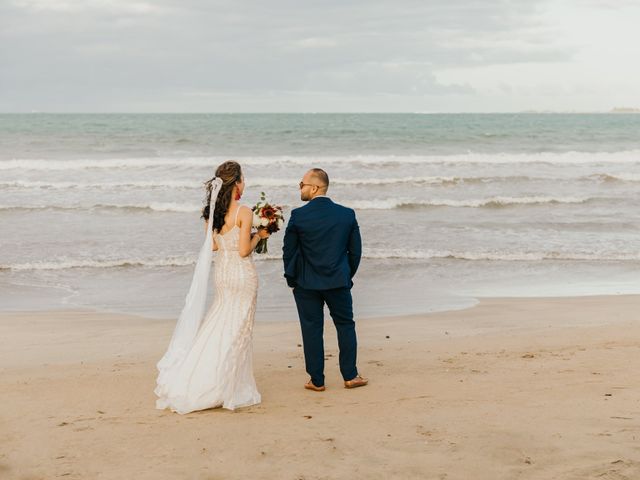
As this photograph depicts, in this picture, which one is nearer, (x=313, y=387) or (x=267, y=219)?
(x=267, y=219)

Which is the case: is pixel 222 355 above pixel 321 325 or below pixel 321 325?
below

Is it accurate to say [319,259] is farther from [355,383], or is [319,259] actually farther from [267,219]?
[355,383]

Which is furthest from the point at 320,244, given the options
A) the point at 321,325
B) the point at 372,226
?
the point at 372,226

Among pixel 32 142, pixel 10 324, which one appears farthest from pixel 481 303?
pixel 32 142

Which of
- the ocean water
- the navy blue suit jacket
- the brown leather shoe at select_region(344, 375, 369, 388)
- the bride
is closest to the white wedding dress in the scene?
the bride

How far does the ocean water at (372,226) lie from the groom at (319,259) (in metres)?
3.32

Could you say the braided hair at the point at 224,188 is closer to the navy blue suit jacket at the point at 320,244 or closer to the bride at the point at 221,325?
the bride at the point at 221,325

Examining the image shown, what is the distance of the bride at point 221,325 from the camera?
17.8ft

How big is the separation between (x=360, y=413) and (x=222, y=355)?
3.45ft

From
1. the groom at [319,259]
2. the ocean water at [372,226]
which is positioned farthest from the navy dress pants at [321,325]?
the ocean water at [372,226]

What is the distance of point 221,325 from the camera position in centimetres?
557

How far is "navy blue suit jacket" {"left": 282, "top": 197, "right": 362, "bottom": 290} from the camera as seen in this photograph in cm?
562

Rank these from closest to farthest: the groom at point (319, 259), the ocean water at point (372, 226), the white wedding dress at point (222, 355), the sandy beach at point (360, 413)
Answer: the sandy beach at point (360, 413), the white wedding dress at point (222, 355), the groom at point (319, 259), the ocean water at point (372, 226)

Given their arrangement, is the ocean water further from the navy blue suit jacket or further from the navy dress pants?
the navy blue suit jacket
